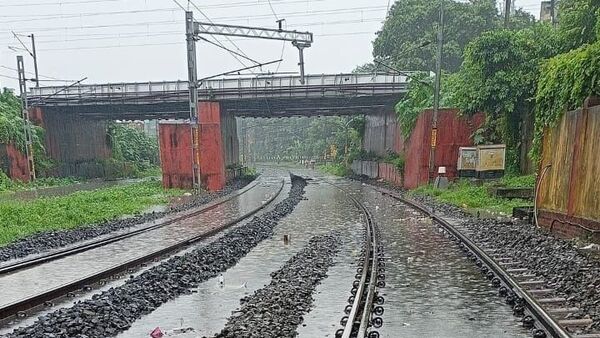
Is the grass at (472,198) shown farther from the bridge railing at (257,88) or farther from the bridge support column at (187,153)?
the bridge support column at (187,153)

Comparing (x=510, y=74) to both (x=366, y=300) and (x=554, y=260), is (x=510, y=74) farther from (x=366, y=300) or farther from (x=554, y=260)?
(x=366, y=300)

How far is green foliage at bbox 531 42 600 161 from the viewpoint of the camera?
11406 millimetres

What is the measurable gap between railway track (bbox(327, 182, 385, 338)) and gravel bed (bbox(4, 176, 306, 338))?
282cm

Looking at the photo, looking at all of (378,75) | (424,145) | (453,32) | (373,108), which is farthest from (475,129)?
(453,32)

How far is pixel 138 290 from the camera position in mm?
7996

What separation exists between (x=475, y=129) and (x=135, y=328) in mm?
22753

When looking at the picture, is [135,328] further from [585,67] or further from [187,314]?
[585,67]

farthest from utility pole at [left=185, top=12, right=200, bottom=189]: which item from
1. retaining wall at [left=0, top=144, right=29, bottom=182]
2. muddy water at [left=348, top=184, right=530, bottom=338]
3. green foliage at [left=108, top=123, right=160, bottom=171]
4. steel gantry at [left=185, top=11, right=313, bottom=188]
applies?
green foliage at [left=108, top=123, right=160, bottom=171]

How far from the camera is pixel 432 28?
49938 millimetres

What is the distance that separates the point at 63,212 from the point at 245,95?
2015 centimetres

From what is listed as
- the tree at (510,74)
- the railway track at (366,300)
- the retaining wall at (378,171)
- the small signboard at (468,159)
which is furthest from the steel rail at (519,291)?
the retaining wall at (378,171)

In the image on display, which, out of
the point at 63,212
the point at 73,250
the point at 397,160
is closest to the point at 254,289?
the point at 73,250

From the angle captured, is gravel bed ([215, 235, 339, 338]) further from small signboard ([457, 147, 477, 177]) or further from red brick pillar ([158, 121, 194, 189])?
red brick pillar ([158, 121, 194, 189])

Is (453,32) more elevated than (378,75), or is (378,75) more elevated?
(453,32)
